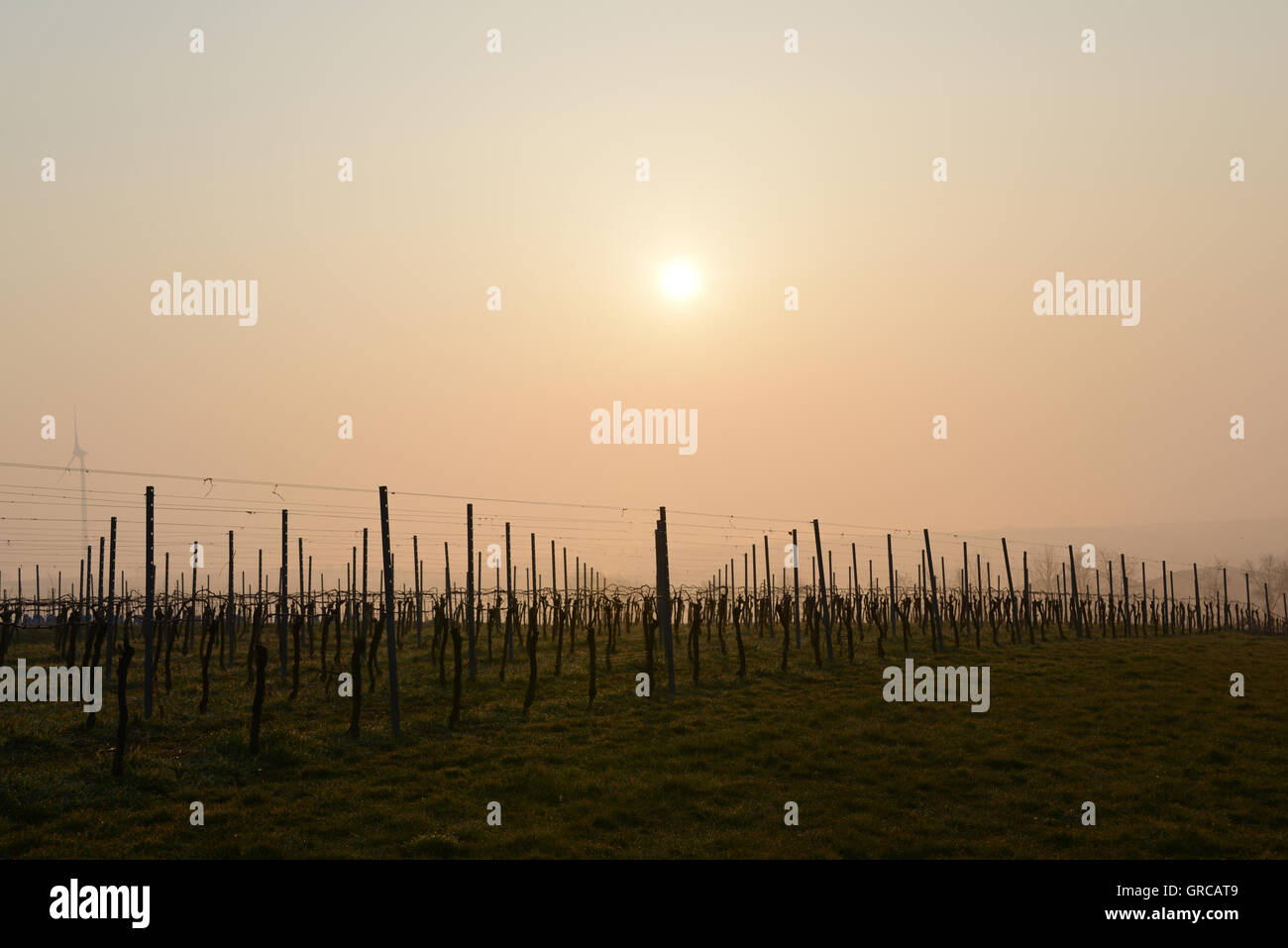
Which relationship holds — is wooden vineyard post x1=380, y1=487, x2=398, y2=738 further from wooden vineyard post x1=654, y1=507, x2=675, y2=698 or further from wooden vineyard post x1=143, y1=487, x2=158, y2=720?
wooden vineyard post x1=654, y1=507, x2=675, y2=698

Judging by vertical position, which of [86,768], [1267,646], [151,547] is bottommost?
[1267,646]

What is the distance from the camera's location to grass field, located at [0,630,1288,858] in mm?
11062

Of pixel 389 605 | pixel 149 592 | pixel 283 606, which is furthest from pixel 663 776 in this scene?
pixel 283 606

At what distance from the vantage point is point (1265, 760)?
1537 cm

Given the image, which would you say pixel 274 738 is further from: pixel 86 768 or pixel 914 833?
pixel 914 833

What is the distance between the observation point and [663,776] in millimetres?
14305

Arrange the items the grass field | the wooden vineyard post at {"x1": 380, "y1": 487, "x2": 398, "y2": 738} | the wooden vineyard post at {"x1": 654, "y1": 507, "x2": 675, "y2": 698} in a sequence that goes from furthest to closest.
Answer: the wooden vineyard post at {"x1": 654, "y1": 507, "x2": 675, "y2": 698} → the wooden vineyard post at {"x1": 380, "y1": 487, "x2": 398, "y2": 738} → the grass field

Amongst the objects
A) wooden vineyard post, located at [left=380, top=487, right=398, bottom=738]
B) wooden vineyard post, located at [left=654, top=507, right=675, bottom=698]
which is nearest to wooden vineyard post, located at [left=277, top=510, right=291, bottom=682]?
wooden vineyard post, located at [left=380, top=487, right=398, bottom=738]

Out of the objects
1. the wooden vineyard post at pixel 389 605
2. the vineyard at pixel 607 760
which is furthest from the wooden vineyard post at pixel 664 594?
the wooden vineyard post at pixel 389 605

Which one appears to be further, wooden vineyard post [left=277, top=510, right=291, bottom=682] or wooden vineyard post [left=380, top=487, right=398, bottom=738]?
wooden vineyard post [left=277, top=510, right=291, bottom=682]

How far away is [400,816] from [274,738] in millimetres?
5315

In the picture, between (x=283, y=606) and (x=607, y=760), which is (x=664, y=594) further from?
(x=283, y=606)
